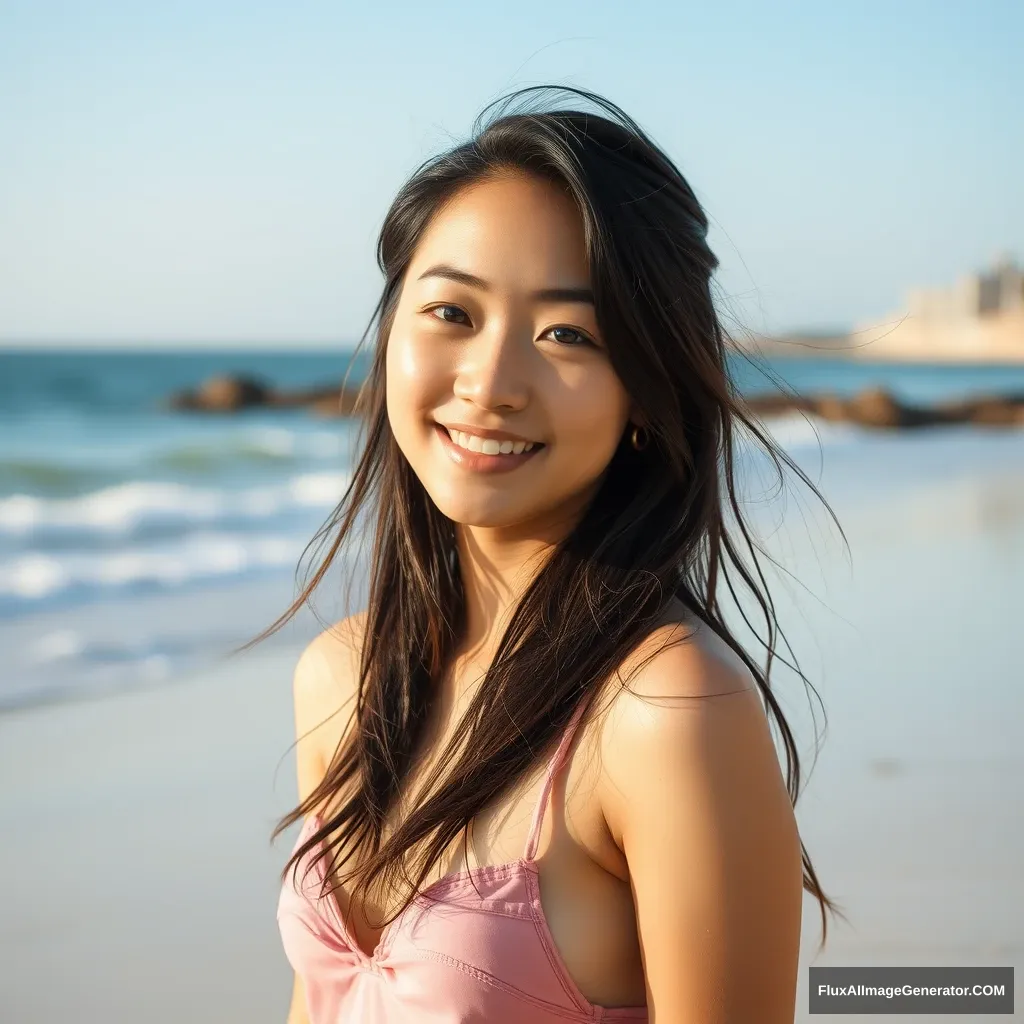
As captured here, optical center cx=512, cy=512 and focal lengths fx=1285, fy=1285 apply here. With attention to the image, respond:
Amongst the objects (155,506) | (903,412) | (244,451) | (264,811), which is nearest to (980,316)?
(903,412)

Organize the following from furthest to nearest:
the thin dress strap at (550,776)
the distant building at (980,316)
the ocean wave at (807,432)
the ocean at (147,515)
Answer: the distant building at (980,316)
the ocean wave at (807,432)
the ocean at (147,515)
the thin dress strap at (550,776)

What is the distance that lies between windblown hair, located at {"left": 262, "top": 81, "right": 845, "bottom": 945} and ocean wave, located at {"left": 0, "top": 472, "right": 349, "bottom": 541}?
8737mm

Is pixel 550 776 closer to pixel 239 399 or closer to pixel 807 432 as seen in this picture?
pixel 807 432

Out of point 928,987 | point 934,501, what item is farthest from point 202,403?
point 928,987

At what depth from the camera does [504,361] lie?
6.18 feet

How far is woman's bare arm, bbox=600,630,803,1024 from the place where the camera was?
5.49ft

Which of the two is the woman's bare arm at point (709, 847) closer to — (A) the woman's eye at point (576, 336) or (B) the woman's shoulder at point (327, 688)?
(A) the woman's eye at point (576, 336)

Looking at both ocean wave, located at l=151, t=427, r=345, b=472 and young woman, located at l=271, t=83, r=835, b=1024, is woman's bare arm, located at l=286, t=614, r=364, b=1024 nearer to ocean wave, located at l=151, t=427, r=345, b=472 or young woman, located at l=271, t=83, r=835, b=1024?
young woman, located at l=271, t=83, r=835, b=1024

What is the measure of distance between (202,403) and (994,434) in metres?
18.0

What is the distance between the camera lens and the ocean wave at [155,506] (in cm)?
1213

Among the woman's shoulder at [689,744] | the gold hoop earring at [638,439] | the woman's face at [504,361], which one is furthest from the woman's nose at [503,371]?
the woman's shoulder at [689,744]

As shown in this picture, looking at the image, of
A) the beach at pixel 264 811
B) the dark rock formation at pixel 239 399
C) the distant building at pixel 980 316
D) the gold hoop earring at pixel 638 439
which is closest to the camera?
the gold hoop earring at pixel 638 439

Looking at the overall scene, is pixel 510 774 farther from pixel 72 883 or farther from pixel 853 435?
pixel 853 435

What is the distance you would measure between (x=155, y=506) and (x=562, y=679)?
1251 cm
